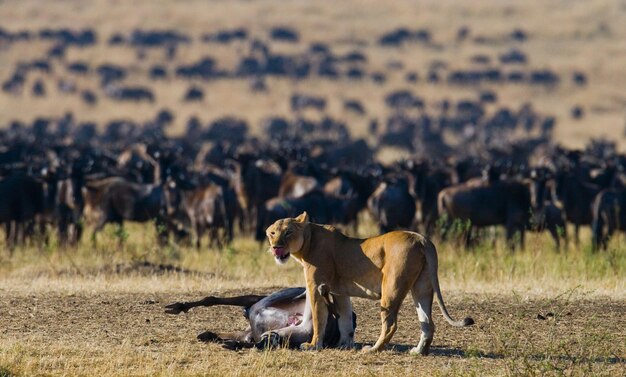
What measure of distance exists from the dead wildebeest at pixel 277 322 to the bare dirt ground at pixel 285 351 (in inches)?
8.7

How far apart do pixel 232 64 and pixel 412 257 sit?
7248 cm

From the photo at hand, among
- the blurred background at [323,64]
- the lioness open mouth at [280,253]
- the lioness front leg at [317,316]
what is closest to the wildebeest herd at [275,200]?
the lioness front leg at [317,316]

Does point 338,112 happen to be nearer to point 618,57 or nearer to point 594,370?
point 618,57

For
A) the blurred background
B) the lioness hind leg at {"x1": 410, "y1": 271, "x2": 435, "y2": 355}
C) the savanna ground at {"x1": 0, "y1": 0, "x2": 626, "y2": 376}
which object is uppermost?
the lioness hind leg at {"x1": 410, "y1": 271, "x2": 435, "y2": 355}

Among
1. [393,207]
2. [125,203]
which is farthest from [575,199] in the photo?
[125,203]

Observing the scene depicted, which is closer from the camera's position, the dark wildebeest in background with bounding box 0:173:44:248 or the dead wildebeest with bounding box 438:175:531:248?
the dark wildebeest in background with bounding box 0:173:44:248

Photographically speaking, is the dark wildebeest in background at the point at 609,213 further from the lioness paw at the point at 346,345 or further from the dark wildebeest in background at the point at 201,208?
the lioness paw at the point at 346,345

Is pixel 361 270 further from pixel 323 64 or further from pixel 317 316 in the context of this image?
A: pixel 323 64

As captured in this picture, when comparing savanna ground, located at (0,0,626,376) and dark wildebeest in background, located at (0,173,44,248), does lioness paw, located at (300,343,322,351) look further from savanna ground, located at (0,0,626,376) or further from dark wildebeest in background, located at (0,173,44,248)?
dark wildebeest in background, located at (0,173,44,248)

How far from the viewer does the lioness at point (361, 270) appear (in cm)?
964

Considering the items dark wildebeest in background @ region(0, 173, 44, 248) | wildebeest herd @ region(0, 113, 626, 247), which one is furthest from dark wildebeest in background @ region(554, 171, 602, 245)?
dark wildebeest in background @ region(0, 173, 44, 248)

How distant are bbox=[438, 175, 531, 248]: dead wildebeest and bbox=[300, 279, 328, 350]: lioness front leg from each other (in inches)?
437

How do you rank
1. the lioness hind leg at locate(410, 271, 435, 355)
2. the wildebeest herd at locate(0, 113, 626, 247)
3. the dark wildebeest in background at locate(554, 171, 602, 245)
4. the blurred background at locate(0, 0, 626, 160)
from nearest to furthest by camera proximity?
1. the lioness hind leg at locate(410, 271, 435, 355)
2. the wildebeest herd at locate(0, 113, 626, 247)
3. the dark wildebeest in background at locate(554, 171, 602, 245)
4. the blurred background at locate(0, 0, 626, 160)

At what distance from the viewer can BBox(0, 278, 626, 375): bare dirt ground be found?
938 cm
